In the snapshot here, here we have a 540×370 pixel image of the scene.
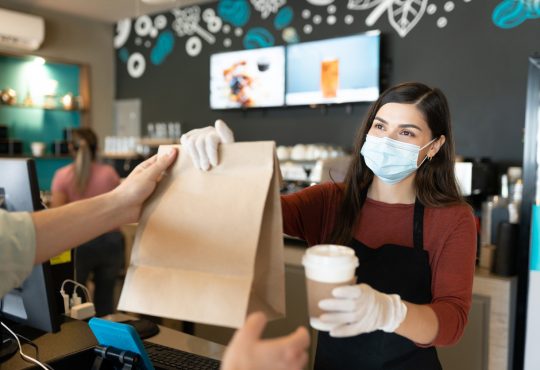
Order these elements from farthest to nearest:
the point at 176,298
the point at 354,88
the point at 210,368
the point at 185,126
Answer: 1. the point at 185,126
2. the point at 354,88
3. the point at 210,368
4. the point at 176,298

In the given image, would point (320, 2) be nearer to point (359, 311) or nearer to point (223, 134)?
point (223, 134)

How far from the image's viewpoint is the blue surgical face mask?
1.54 m

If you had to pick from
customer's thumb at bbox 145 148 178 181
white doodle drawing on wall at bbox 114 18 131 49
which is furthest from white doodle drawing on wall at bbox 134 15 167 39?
customer's thumb at bbox 145 148 178 181

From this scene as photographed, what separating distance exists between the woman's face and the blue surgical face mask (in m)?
0.02

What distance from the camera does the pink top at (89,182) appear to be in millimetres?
3605

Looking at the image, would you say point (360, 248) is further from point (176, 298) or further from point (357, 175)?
point (176, 298)

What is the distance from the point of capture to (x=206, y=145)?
1005mm

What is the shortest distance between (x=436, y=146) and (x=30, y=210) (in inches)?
46.9

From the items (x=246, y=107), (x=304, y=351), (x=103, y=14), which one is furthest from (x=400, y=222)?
(x=103, y=14)

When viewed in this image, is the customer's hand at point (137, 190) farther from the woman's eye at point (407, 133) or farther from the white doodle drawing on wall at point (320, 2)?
the white doodle drawing on wall at point (320, 2)

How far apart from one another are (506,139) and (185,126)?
3523mm

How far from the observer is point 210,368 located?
137 centimetres

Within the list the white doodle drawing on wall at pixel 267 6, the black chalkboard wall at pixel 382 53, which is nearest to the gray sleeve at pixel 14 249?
the black chalkboard wall at pixel 382 53

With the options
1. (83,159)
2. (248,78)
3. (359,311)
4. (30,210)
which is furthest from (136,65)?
(359,311)
